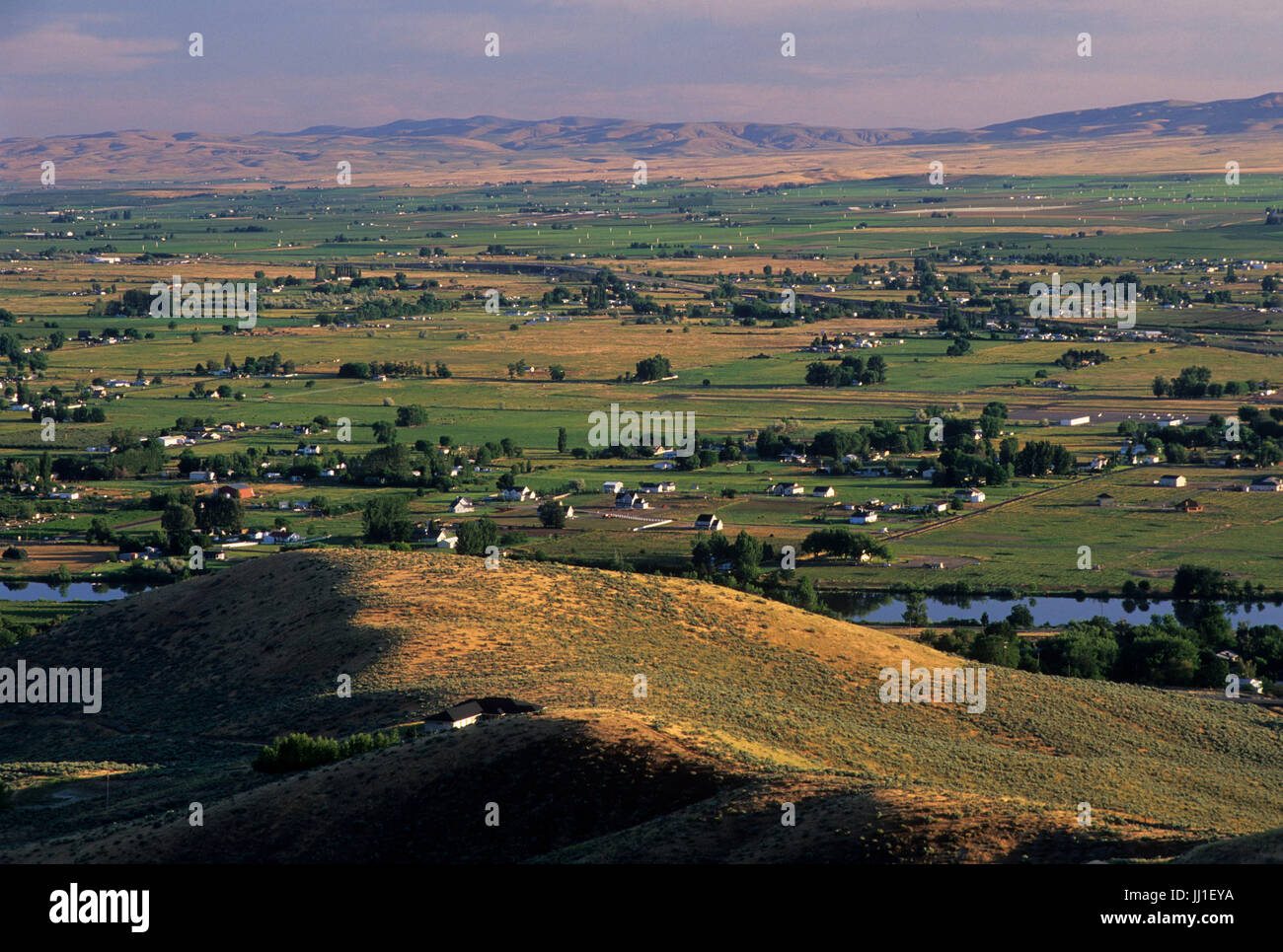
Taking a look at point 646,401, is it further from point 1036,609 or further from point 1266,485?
point 1036,609

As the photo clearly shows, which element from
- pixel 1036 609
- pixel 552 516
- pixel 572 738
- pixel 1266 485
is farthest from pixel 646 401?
pixel 572 738

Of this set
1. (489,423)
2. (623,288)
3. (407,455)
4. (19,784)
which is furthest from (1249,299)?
(19,784)

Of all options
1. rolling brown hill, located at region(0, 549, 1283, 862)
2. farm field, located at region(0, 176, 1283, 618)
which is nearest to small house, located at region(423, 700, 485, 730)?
rolling brown hill, located at region(0, 549, 1283, 862)

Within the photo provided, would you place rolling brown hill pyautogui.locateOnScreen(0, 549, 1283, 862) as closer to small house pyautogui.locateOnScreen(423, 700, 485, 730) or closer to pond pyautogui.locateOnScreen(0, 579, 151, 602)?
small house pyautogui.locateOnScreen(423, 700, 485, 730)

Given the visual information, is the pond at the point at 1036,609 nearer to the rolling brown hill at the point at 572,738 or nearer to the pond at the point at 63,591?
the rolling brown hill at the point at 572,738

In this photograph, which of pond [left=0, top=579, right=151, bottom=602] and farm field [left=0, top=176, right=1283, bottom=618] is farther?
farm field [left=0, top=176, right=1283, bottom=618]
